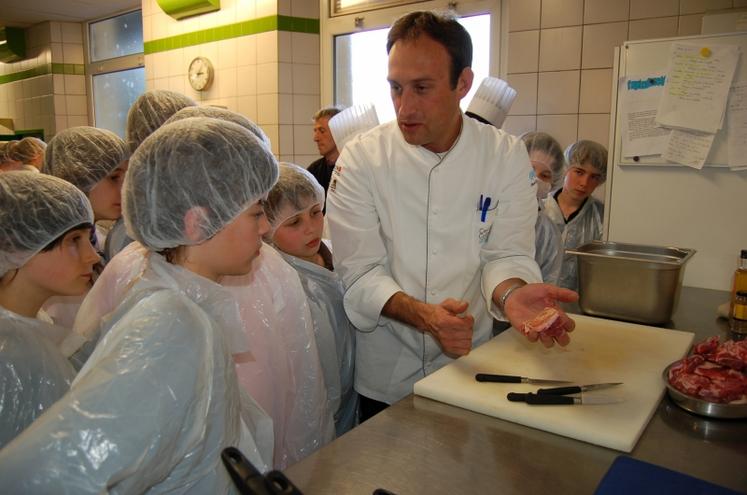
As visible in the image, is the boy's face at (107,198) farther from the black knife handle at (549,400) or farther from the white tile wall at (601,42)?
the white tile wall at (601,42)

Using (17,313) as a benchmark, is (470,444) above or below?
below

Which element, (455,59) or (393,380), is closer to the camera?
(455,59)

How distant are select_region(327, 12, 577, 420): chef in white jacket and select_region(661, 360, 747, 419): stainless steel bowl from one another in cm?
52

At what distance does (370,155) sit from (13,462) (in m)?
1.20

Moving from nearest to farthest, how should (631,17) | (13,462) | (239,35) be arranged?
(13,462)
(631,17)
(239,35)

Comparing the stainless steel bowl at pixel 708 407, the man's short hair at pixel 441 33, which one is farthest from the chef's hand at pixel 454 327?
the man's short hair at pixel 441 33

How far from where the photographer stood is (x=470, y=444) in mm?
995

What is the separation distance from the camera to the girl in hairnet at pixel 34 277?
1137mm

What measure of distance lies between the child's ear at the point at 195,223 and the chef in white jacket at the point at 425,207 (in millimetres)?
553

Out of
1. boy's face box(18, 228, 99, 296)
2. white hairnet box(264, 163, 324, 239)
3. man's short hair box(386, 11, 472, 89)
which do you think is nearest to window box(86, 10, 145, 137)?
white hairnet box(264, 163, 324, 239)

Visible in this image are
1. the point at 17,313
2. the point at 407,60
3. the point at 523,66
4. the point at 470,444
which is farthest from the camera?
the point at 523,66

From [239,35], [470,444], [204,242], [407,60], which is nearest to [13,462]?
[204,242]

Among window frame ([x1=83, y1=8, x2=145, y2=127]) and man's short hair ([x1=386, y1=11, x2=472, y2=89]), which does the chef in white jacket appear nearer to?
man's short hair ([x1=386, y1=11, x2=472, y2=89])

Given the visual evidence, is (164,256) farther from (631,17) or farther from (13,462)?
(631,17)
